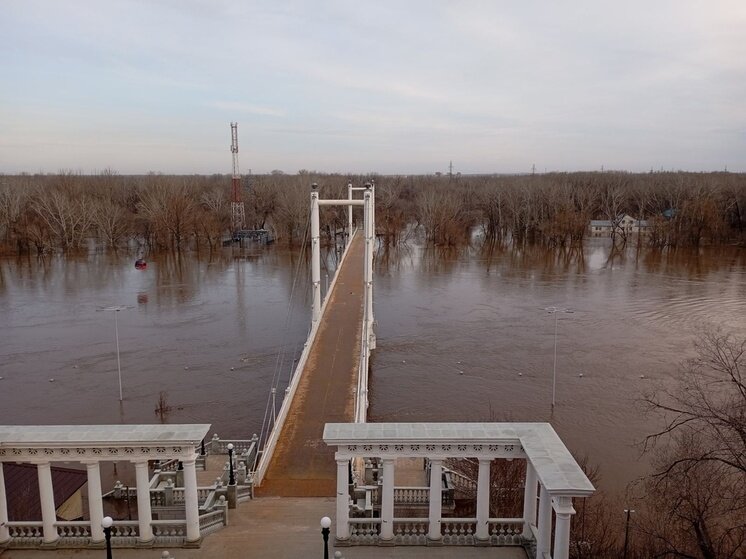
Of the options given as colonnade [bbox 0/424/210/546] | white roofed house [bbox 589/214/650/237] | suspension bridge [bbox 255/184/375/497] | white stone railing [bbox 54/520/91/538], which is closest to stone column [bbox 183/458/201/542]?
colonnade [bbox 0/424/210/546]

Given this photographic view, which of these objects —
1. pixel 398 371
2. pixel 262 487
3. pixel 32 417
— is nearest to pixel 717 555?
pixel 262 487

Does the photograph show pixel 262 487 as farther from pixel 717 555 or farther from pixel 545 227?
pixel 545 227

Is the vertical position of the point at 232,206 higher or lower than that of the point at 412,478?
A: higher

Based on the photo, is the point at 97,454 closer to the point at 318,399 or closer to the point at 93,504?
the point at 93,504

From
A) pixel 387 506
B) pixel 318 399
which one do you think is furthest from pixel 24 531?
pixel 318 399

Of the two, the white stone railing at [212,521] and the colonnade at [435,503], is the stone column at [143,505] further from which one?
the colonnade at [435,503]
